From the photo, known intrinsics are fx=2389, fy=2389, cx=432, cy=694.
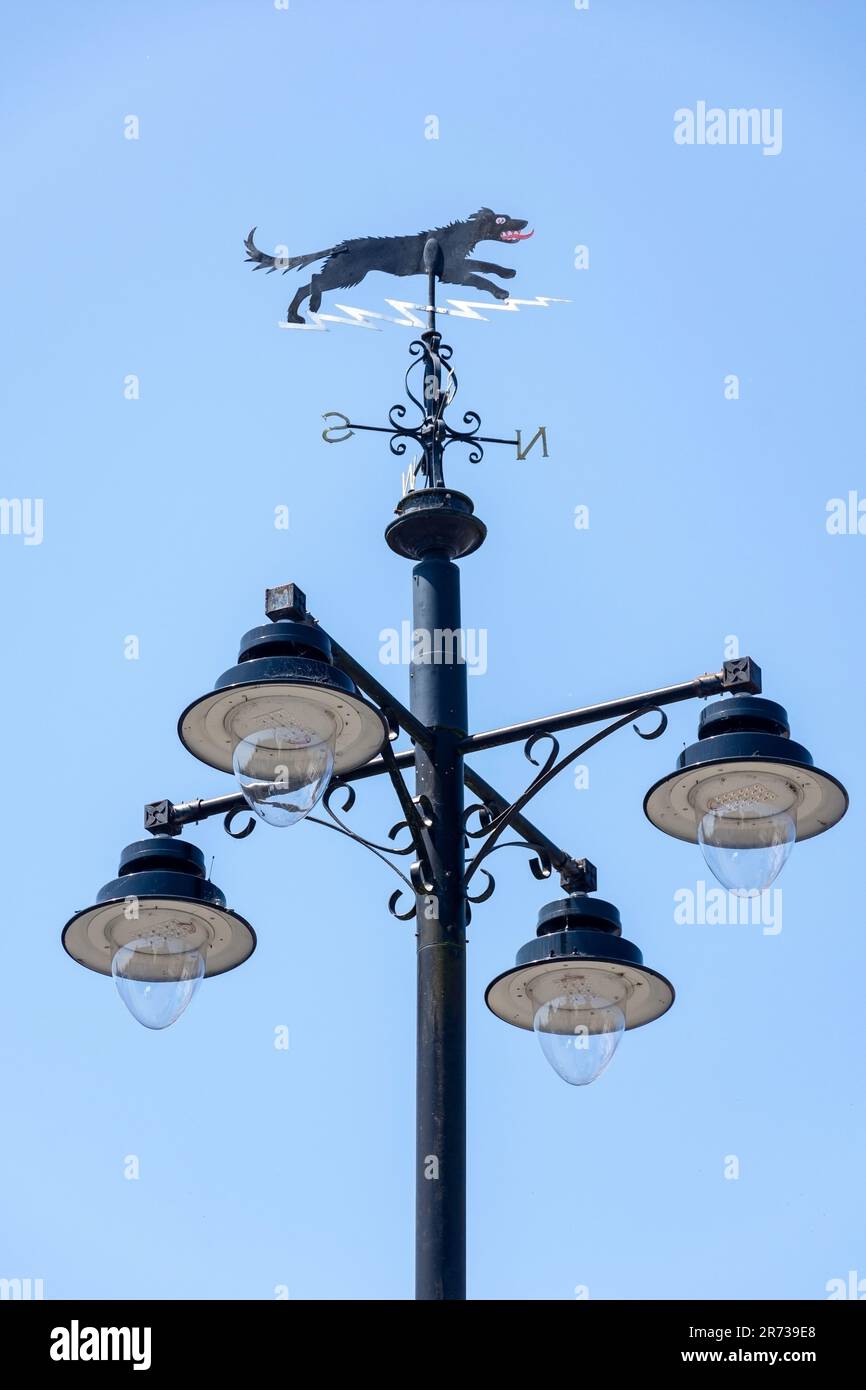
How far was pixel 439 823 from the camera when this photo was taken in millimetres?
8609

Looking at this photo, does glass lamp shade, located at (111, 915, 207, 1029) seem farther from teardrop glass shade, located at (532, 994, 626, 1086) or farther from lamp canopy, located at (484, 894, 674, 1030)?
teardrop glass shade, located at (532, 994, 626, 1086)

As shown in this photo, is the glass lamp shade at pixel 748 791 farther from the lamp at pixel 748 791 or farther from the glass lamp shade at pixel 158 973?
the glass lamp shade at pixel 158 973

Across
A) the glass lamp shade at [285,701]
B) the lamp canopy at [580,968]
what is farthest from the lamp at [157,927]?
the lamp canopy at [580,968]

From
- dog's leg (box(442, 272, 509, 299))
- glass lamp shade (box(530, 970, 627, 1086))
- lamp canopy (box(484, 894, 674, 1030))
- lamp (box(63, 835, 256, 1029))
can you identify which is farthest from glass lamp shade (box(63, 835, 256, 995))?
dog's leg (box(442, 272, 509, 299))

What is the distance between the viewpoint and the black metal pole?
7.94 meters

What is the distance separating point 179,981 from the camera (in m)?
8.84

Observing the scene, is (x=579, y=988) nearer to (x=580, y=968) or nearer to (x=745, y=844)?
(x=580, y=968)

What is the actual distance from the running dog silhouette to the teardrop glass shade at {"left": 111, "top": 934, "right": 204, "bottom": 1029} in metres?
3.00

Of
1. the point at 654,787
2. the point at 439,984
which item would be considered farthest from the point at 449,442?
the point at 439,984
